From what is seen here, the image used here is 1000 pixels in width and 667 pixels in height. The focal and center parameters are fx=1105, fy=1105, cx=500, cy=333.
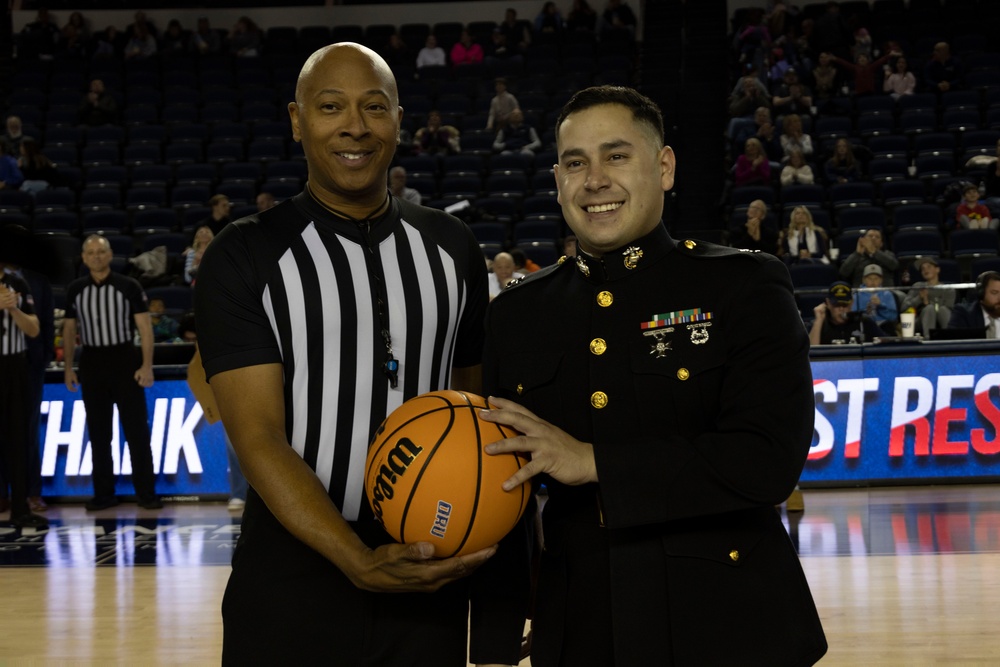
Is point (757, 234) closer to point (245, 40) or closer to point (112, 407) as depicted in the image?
point (112, 407)

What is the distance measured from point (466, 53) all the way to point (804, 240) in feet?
23.9

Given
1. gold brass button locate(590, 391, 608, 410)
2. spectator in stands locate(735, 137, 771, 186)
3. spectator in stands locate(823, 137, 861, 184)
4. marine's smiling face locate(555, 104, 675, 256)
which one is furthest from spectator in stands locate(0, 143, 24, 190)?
gold brass button locate(590, 391, 608, 410)

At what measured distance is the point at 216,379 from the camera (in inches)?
84.3

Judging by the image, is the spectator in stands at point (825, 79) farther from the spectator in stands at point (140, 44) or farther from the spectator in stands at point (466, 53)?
the spectator in stands at point (140, 44)

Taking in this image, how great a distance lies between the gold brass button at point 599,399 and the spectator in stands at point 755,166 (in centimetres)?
1018

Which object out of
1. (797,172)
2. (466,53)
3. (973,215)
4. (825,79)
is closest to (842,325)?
(973,215)

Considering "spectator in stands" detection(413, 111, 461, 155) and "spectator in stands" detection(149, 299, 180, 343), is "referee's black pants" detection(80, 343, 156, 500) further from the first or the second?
"spectator in stands" detection(413, 111, 461, 155)

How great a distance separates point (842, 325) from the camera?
25.7 feet

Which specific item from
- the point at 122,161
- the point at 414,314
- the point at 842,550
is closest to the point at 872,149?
the point at 842,550

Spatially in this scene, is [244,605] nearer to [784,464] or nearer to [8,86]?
[784,464]

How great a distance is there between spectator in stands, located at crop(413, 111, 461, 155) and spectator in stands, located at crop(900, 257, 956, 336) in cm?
688

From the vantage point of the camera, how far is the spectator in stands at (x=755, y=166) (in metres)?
11.7

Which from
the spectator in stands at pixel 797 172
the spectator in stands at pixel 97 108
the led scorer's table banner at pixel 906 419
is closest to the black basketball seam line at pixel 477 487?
the led scorer's table banner at pixel 906 419

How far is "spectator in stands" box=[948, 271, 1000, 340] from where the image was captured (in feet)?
25.4
